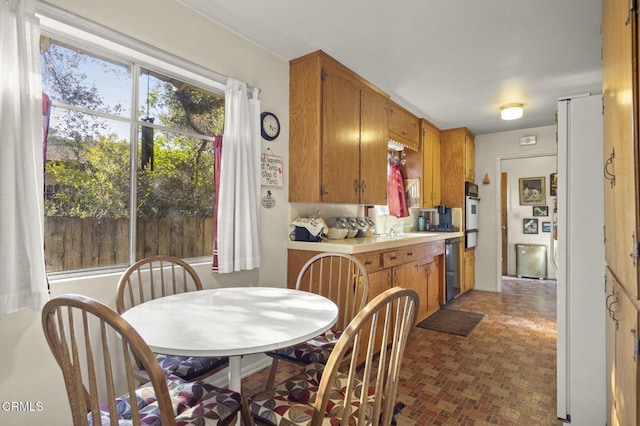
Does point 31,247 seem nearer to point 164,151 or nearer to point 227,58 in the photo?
point 164,151

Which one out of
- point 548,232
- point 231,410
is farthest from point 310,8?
point 548,232

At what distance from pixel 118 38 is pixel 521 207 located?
6.97 m

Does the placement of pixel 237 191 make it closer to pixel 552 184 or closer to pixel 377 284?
pixel 377 284

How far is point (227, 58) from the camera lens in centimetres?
229

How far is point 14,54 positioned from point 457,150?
15.7 ft

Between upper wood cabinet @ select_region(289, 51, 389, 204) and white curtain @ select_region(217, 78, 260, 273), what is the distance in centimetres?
46

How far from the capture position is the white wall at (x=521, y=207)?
6199 mm

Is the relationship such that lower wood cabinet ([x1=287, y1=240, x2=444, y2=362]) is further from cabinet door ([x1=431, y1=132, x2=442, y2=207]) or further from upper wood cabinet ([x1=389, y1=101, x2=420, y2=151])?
upper wood cabinet ([x1=389, y1=101, x2=420, y2=151])

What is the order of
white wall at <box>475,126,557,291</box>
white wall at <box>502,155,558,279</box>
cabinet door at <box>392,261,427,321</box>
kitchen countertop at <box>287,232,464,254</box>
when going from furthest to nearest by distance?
white wall at <box>502,155,558,279</box>, white wall at <box>475,126,557,291</box>, cabinet door at <box>392,261,427,321</box>, kitchen countertop at <box>287,232,464,254</box>

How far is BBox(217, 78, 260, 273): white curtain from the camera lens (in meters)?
2.17

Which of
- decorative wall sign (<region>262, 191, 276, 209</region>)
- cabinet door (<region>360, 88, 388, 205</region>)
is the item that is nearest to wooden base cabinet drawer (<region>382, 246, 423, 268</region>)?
cabinet door (<region>360, 88, 388, 205</region>)

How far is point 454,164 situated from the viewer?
4852 millimetres

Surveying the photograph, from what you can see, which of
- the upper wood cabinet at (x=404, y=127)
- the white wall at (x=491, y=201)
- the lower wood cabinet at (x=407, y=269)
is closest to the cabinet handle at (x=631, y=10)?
the lower wood cabinet at (x=407, y=269)

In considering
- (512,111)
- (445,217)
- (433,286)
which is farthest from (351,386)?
(445,217)
